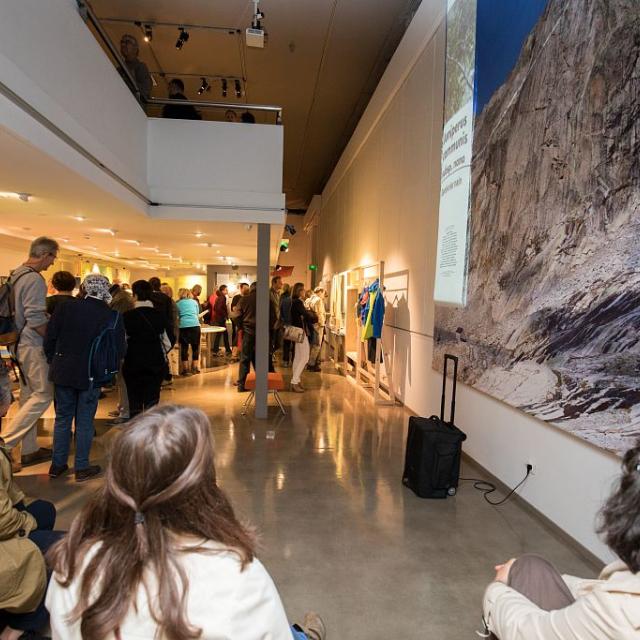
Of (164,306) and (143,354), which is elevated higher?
(164,306)

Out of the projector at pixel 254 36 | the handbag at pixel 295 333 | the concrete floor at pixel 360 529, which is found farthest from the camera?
the handbag at pixel 295 333

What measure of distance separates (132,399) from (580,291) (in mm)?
4090

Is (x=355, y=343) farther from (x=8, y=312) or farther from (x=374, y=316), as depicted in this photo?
(x=8, y=312)

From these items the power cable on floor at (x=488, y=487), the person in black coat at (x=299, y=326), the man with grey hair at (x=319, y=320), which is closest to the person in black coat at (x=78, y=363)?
the power cable on floor at (x=488, y=487)

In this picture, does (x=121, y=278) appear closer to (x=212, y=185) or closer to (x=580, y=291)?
(x=212, y=185)

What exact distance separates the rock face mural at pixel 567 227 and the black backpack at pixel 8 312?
374 centimetres

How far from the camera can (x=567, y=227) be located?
2.85 metres

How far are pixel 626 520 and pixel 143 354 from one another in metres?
4.22

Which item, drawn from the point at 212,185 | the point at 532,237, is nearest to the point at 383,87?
the point at 212,185

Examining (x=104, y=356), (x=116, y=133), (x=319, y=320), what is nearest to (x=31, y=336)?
(x=104, y=356)

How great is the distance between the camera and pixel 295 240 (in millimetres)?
20109

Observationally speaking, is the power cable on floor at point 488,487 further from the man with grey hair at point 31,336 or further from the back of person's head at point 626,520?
the man with grey hair at point 31,336

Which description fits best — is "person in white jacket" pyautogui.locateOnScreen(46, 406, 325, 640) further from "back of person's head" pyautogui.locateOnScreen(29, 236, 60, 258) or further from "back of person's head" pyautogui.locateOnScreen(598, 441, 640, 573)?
"back of person's head" pyautogui.locateOnScreen(29, 236, 60, 258)

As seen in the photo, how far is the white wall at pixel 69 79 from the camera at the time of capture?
114 inches
